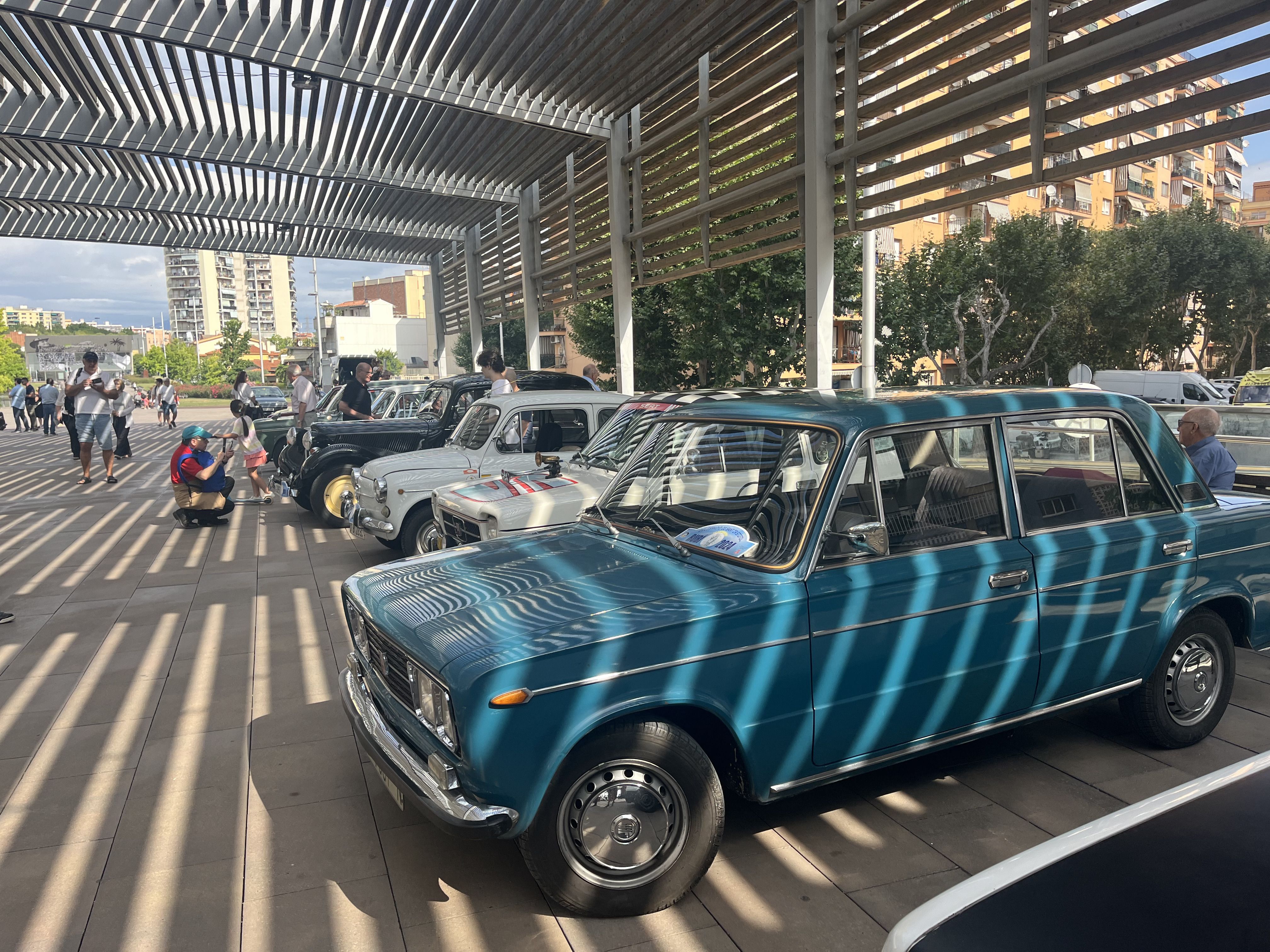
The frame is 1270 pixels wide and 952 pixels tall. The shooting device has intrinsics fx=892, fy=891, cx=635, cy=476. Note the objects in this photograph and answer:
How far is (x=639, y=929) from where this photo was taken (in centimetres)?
295

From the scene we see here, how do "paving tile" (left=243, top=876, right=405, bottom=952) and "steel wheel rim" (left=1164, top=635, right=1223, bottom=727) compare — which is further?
"steel wheel rim" (left=1164, top=635, right=1223, bottom=727)

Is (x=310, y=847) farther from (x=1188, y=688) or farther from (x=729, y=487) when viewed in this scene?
(x=1188, y=688)

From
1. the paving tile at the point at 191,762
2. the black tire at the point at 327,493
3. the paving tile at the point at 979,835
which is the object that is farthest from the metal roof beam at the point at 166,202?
the paving tile at the point at 979,835

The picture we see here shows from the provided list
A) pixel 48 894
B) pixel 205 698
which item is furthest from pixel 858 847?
pixel 205 698

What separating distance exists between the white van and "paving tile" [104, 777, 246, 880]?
32560mm

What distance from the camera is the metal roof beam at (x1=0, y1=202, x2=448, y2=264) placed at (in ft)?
66.7

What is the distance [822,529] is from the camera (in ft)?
10.6

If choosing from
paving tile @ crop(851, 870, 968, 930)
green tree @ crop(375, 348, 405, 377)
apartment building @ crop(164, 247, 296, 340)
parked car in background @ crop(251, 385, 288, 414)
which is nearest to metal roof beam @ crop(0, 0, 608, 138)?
paving tile @ crop(851, 870, 968, 930)

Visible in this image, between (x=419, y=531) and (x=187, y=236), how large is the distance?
61.4 feet

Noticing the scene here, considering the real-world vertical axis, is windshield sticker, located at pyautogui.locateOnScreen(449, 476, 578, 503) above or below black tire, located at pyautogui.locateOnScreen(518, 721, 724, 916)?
above

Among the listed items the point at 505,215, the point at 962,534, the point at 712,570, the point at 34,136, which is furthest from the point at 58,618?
the point at 505,215

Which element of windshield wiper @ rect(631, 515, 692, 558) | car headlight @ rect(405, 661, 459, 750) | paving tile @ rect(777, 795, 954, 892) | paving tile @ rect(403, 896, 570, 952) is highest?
windshield wiper @ rect(631, 515, 692, 558)

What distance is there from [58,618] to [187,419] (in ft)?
131

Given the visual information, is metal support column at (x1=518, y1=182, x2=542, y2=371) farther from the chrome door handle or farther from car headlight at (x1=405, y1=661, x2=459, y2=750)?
car headlight at (x1=405, y1=661, x2=459, y2=750)
